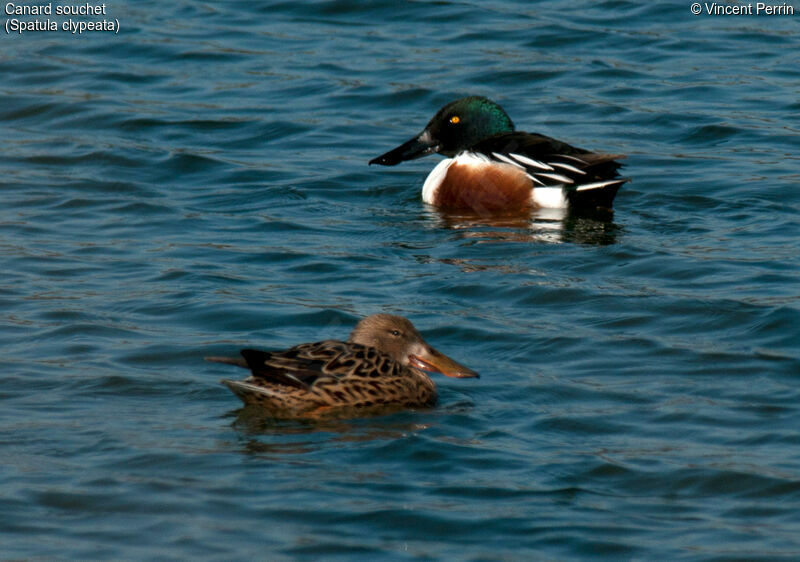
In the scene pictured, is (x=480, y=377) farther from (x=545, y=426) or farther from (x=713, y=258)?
(x=713, y=258)

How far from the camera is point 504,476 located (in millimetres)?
6086

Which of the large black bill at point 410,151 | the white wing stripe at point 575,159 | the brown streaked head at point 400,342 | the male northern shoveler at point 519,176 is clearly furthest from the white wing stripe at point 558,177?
the brown streaked head at point 400,342

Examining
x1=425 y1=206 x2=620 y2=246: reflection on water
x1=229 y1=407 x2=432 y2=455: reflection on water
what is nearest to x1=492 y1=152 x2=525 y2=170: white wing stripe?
x1=425 y1=206 x2=620 y2=246: reflection on water

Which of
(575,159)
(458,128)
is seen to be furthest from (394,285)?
(458,128)

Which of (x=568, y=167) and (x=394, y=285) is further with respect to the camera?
(x=568, y=167)

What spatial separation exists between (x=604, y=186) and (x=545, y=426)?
15.0 ft

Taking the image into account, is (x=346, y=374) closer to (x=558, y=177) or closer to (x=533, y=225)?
(x=533, y=225)

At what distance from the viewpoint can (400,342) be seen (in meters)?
7.49

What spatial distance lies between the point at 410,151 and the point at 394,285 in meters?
3.18

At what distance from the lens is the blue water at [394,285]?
19.1ft

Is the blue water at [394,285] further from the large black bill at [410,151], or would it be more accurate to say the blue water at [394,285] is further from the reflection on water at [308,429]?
the large black bill at [410,151]

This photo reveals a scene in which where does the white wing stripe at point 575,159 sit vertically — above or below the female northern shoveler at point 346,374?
above

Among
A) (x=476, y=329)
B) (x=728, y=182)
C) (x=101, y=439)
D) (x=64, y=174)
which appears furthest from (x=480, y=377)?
(x=64, y=174)

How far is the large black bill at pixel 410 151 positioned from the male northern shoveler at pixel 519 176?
0.01m
